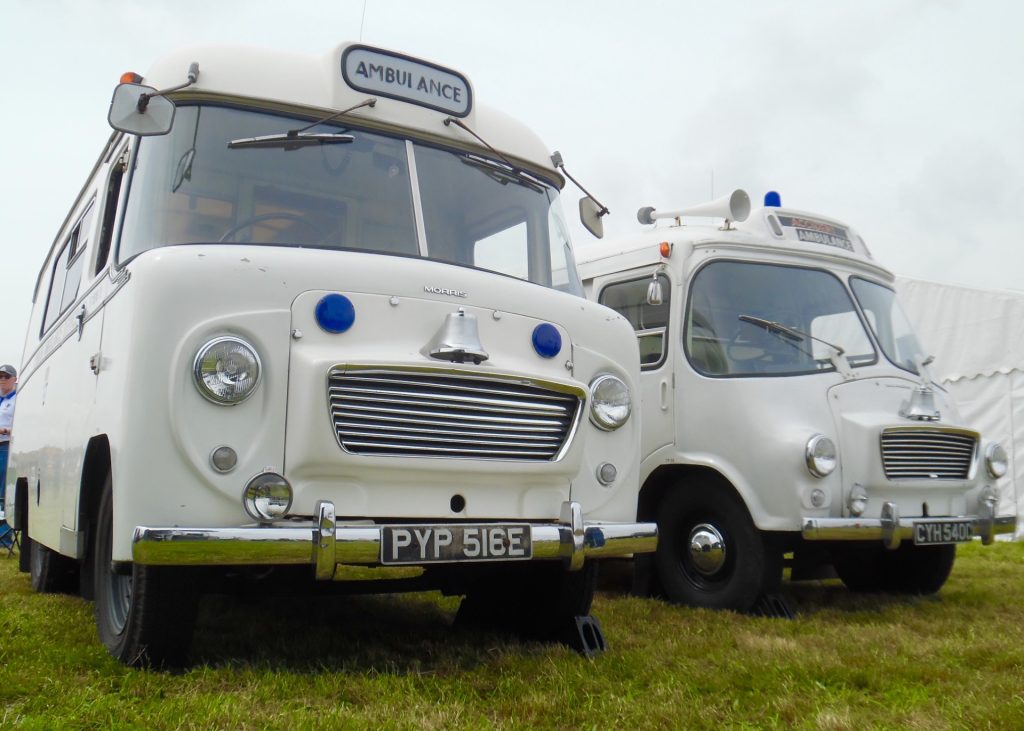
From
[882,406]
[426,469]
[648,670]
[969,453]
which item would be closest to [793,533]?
[882,406]

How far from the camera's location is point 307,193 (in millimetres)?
4445

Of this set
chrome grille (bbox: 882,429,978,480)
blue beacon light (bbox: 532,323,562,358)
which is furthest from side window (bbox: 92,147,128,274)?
chrome grille (bbox: 882,429,978,480)

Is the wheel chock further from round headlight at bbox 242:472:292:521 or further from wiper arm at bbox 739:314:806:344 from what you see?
wiper arm at bbox 739:314:806:344

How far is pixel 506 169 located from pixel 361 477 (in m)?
2.06

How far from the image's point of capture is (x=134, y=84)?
4223 millimetres

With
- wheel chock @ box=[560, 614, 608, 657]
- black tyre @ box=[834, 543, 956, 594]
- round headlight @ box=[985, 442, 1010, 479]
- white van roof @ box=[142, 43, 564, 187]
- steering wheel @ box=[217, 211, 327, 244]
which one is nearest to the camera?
steering wheel @ box=[217, 211, 327, 244]

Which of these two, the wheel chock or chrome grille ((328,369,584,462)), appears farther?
the wheel chock

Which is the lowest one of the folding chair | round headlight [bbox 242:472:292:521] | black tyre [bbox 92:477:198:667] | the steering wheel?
the folding chair

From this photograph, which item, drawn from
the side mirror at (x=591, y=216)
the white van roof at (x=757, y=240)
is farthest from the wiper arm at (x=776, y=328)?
the side mirror at (x=591, y=216)

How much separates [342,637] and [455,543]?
4.64 ft

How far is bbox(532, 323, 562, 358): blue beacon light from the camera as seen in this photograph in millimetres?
4387

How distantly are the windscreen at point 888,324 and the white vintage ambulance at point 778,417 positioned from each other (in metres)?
0.01

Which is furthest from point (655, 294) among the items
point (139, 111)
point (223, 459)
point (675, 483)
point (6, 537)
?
point (6, 537)

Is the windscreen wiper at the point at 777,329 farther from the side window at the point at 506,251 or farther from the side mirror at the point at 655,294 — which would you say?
the side window at the point at 506,251
